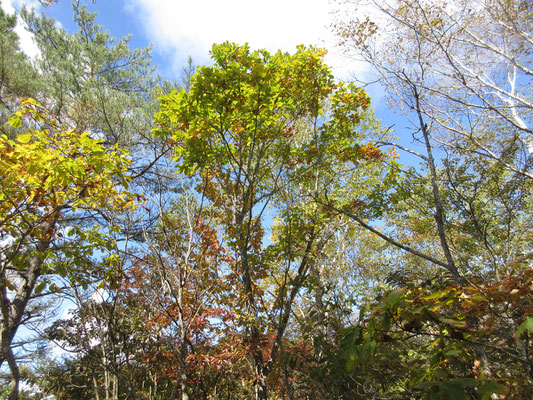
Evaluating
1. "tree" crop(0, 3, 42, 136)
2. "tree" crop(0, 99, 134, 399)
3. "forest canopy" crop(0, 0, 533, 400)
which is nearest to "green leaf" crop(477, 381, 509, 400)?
"forest canopy" crop(0, 0, 533, 400)

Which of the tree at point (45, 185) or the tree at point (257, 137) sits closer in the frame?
the tree at point (45, 185)

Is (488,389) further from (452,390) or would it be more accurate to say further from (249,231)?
(249,231)

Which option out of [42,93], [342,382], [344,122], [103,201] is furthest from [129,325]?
[42,93]

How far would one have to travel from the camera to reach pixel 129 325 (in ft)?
17.0

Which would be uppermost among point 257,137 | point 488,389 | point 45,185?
point 257,137

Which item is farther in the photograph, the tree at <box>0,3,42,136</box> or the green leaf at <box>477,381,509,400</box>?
the tree at <box>0,3,42,136</box>

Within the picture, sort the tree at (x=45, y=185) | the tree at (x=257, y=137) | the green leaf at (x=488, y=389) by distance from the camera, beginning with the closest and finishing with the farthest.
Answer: the green leaf at (x=488, y=389)
the tree at (x=45, y=185)
the tree at (x=257, y=137)

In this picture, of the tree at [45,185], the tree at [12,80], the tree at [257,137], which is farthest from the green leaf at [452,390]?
the tree at [12,80]

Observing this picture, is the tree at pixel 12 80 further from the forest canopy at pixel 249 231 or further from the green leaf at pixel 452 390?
the green leaf at pixel 452 390

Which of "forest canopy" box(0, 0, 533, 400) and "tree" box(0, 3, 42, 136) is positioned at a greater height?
"tree" box(0, 3, 42, 136)

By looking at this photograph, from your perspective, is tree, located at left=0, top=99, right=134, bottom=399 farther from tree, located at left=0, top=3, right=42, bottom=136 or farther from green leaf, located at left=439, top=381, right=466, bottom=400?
tree, located at left=0, top=3, right=42, bottom=136

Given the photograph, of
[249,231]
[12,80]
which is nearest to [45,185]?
[249,231]

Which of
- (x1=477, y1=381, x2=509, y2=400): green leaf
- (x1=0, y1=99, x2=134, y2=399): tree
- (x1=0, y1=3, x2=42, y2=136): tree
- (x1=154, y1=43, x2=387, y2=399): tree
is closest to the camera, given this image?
(x1=477, y1=381, x2=509, y2=400): green leaf

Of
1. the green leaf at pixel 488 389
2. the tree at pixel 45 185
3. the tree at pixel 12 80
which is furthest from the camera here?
the tree at pixel 12 80
